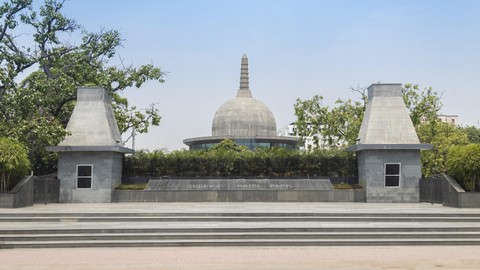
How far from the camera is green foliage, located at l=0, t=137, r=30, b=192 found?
65.0 feet

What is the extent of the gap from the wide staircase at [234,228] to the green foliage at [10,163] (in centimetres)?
425

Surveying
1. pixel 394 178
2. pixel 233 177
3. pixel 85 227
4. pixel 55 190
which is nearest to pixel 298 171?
pixel 233 177

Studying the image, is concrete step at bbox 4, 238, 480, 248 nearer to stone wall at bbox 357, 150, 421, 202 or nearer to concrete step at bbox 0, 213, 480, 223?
concrete step at bbox 0, 213, 480, 223

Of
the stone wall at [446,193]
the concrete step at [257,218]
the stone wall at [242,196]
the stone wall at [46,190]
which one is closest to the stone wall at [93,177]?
the stone wall at [46,190]

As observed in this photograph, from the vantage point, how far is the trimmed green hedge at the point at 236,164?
26.7 meters

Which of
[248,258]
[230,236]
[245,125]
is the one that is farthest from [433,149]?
[248,258]

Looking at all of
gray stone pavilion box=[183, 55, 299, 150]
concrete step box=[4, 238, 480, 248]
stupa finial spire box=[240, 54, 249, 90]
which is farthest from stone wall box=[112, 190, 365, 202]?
stupa finial spire box=[240, 54, 249, 90]

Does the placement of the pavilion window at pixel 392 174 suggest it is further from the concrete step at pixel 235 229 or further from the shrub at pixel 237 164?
the concrete step at pixel 235 229

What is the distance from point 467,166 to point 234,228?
416 inches

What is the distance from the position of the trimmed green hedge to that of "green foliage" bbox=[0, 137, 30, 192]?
645cm

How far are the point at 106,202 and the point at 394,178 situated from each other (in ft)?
41.0

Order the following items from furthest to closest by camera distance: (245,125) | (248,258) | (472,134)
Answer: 1. (472,134)
2. (245,125)
3. (248,258)

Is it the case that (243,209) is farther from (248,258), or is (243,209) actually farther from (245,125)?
(245,125)

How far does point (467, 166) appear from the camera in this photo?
20.4m
